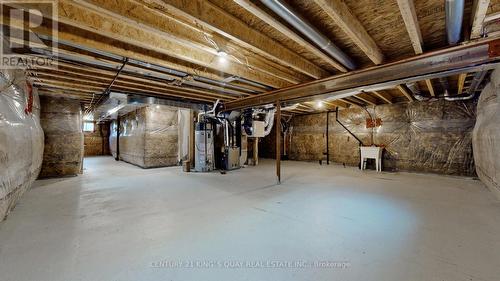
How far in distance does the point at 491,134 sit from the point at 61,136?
8300 millimetres

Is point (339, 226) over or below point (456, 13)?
below

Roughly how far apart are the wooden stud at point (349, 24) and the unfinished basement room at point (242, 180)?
0.06 ft

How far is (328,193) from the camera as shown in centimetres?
342

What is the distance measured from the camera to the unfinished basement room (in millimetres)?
1534

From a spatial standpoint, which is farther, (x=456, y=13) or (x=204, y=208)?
(x=204, y=208)

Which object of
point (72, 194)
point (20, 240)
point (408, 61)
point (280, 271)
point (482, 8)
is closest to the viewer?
point (280, 271)

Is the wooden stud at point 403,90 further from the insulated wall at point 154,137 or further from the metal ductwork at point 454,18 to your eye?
the insulated wall at point 154,137

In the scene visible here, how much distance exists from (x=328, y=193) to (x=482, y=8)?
2.73 metres

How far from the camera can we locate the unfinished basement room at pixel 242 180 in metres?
1.53

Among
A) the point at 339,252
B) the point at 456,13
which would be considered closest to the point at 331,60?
the point at 456,13

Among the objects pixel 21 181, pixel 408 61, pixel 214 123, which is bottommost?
pixel 21 181

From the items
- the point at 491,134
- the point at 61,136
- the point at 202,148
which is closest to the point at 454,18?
the point at 491,134

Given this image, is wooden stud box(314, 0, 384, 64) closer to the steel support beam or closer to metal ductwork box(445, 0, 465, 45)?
the steel support beam

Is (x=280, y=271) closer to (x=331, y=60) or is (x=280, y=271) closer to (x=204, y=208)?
(x=204, y=208)
